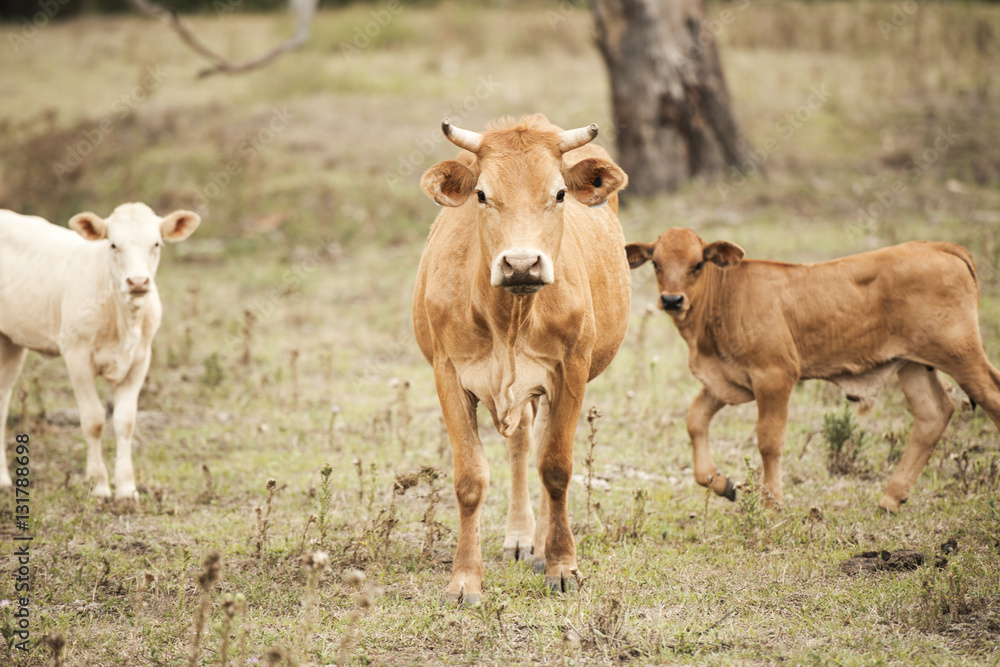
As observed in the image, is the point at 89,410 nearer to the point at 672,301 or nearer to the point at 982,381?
the point at 672,301

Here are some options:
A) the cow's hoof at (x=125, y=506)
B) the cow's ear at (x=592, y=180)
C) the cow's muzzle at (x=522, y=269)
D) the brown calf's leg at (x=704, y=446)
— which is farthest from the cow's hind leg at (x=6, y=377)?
the brown calf's leg at (x=704, y=446)

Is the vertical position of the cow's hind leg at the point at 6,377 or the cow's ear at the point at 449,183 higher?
the cow's ear at the point at 449,183

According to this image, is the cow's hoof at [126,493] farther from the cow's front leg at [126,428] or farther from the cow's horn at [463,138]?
the cow's horn at [463,138]

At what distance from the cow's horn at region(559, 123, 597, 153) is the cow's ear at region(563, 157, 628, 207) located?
0.14 m

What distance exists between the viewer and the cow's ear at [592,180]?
4.75 m

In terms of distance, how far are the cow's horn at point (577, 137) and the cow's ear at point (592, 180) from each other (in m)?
0.14

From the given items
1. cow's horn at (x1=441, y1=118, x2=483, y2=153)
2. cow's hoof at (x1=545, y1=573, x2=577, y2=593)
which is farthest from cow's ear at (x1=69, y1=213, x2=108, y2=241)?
cow's hoof at (x1=545, y1=573, x2=577, y2=593)

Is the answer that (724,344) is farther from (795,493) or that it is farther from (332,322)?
(332,322)

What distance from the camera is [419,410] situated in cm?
805

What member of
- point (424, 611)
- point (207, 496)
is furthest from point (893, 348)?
point (207, 496)

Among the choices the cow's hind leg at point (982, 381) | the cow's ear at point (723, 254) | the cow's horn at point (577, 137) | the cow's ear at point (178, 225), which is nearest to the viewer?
the cow's horn at point (577, 137)

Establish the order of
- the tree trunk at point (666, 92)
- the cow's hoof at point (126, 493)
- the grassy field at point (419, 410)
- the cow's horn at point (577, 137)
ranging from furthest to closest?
the tree trunk at point (666, 92), the cow's hoof at point (126, 493), the cow's horn at point (577, 137), the grassy field at point (419, 410)

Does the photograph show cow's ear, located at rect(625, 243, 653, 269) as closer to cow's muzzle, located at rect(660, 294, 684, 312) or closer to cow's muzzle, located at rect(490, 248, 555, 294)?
cow's muzzle, located at rect(660, 294, 684, 312)

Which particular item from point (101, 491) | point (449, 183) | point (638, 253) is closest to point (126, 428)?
point (101, 491)
